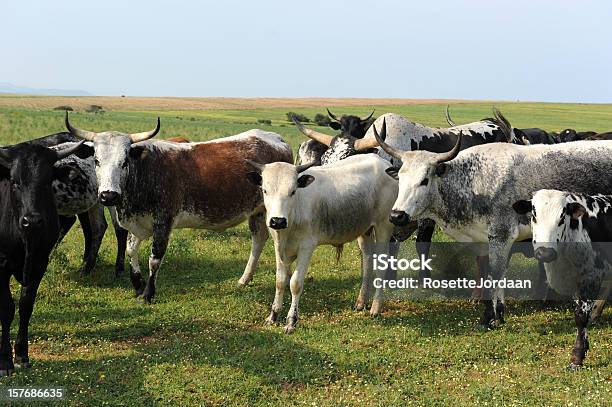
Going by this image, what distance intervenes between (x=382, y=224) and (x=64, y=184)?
191 inches

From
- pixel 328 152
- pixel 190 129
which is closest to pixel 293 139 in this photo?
pixel 190 129

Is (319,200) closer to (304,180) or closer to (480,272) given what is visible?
(304,180)

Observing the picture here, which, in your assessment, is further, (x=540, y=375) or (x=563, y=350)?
(x=563, y=350)

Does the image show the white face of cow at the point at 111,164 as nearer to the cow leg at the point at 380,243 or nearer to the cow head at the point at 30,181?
the cow head at the point at 30,181

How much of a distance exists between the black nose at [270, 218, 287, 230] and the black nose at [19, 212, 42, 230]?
2575 mm

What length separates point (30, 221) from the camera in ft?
21.4

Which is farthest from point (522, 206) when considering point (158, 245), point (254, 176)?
point (158, 245)

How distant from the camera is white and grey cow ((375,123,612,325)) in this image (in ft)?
26.5

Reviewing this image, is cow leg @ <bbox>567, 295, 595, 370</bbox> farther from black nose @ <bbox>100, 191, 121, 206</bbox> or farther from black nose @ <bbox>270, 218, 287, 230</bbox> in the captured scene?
black nose @ <bbox>100, 191, 121, 206</bbox>

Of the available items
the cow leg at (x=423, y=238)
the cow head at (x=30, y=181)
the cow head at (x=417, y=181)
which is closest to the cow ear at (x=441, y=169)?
the cow head at (x=417, y=181)

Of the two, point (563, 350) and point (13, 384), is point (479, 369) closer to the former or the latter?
point (563, 350)

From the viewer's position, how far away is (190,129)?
152 ft

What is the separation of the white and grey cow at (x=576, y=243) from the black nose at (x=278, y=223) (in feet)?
8.89

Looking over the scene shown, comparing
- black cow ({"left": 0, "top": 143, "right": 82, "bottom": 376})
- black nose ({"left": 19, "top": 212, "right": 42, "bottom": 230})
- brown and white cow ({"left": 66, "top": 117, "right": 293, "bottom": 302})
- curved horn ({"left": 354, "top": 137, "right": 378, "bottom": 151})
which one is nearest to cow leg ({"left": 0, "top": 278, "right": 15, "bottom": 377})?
black cow ({"left": 0, "top": 143, "right": 82, "bottom": 376})
